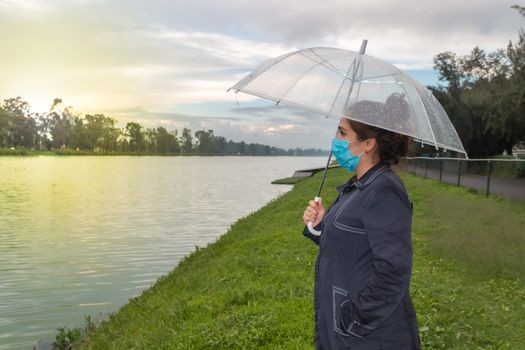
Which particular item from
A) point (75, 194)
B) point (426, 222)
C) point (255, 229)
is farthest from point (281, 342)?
point (75, 194)

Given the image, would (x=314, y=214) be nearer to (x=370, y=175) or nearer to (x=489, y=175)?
(x=370, y=175)

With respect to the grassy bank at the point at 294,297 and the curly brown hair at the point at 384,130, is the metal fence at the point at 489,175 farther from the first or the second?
the curly brown hair at the point at 384,130

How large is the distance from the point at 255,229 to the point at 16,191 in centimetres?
2272

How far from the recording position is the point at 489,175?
19.2 m

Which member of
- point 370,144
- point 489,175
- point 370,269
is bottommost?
point 370,269

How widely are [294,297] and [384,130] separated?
14.2 feet

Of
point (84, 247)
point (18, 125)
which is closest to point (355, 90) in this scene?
point (84, 247)

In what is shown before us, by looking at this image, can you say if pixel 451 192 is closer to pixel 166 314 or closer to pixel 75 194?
pixel 166 314

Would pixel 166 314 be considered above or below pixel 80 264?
above

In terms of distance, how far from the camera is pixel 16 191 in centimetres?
3272

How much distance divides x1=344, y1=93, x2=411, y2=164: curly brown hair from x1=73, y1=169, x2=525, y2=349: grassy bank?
305 centimetres

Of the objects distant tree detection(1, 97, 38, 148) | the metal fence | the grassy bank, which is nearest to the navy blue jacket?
the grassy bank

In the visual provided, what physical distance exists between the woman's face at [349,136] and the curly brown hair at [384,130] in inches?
0.7

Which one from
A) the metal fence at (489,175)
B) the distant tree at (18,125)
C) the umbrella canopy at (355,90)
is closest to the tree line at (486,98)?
the metal fence at (489,175)
